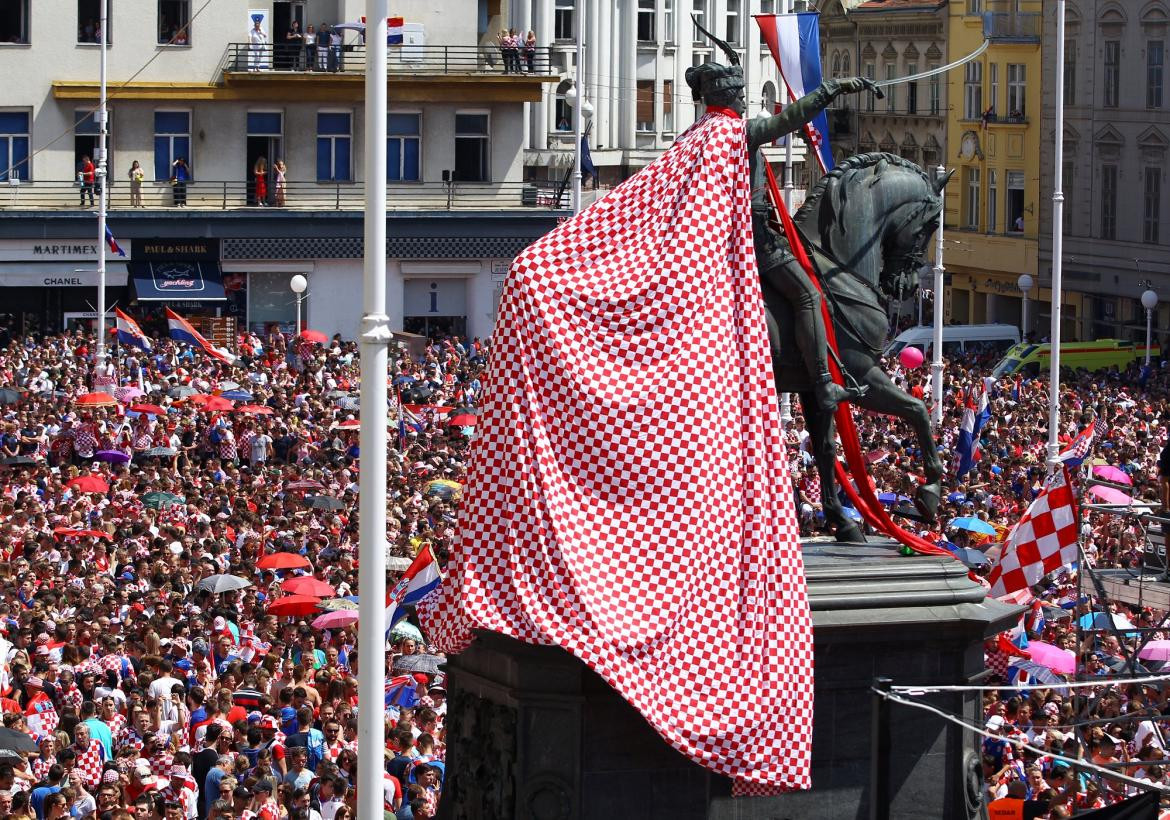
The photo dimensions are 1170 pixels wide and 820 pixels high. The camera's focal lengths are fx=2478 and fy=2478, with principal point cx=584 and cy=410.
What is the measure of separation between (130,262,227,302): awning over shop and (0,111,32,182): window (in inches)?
127

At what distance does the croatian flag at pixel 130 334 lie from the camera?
134 ft

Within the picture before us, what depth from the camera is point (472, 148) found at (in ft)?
190

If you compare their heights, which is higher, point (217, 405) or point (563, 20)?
point (563, 20)

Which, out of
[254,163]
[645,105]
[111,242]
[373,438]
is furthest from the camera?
[645,105]

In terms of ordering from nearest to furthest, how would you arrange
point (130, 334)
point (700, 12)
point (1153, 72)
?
point (130, 334), point (1153, 72), point (700, 12)

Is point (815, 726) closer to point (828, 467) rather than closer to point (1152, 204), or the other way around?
point (828, 467)

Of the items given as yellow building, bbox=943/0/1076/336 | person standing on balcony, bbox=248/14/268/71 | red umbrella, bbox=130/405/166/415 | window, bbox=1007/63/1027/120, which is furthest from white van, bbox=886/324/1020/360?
red umbrella, bbox=130/405/166/415

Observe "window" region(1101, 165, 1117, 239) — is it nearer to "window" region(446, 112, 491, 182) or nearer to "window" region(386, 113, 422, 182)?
"window" region(446, 112, 491, 182)

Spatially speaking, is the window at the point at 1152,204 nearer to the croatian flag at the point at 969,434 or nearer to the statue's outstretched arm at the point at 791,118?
the croatian flag at the point at 969,434

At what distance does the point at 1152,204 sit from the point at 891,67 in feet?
57.0

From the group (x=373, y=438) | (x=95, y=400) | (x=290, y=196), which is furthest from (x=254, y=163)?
(x=373, y=438)

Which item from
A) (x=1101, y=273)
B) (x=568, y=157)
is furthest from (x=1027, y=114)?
(x=568, y=157)

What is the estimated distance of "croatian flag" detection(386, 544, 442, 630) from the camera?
1956cm

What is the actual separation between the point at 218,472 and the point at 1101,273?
37110mm
